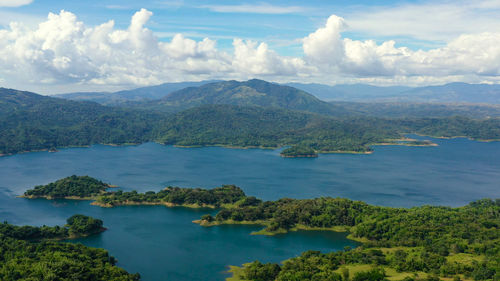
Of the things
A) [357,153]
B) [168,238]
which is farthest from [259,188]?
[357,153]

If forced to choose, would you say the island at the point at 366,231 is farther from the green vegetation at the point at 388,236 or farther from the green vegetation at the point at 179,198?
the green vegetation at the point at 388,236

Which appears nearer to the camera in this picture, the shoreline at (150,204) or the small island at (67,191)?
the shoreline at (150,204)

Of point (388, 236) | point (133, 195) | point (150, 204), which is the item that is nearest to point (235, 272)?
point (388, 236)

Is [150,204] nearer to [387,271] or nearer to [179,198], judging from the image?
[179,198]

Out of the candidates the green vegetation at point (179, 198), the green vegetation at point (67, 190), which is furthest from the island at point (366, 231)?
the green vegetation at point (67, 190)

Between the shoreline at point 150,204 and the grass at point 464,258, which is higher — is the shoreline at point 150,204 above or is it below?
below

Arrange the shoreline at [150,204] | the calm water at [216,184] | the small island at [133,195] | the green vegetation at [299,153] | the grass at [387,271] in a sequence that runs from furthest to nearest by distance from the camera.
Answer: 1. the green vegetation at [299,153]
2. the small island at [133,195]
3. the shoreline at [150,204]
4. the calm water at [216,184]
5. the grass at [387,271]

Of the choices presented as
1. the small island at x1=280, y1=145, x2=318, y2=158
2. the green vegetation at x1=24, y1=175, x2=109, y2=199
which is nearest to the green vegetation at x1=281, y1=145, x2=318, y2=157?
the small island at x1=280, y1=145, x2=318, y2=158
